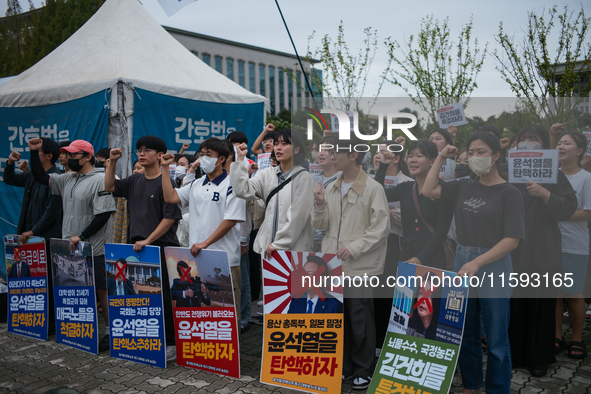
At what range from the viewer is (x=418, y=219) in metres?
3.13

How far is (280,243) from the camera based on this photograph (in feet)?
10.5

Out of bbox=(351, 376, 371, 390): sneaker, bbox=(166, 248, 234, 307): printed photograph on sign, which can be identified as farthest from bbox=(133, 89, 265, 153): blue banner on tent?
bbox=(351, 376, 371, 390): sneaker

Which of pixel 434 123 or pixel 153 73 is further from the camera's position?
pixel 153 73

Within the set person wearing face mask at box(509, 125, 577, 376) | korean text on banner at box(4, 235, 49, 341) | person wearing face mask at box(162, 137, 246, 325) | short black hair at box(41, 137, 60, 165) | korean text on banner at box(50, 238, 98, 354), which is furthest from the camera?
short black hair at box(41, 137, 60, 165)

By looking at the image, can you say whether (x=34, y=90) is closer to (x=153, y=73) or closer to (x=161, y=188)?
(x=153, y=73)

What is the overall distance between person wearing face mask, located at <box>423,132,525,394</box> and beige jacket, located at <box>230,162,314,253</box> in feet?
2.89

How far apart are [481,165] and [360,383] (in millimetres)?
1731

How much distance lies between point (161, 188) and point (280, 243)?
4.35 ft

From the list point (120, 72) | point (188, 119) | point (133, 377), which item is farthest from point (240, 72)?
point (133, 377)

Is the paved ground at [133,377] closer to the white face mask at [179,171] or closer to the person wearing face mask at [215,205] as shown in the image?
the person wearing face mask at [215,205]

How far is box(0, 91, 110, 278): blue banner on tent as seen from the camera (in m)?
5.93

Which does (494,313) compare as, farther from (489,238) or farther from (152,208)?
(152,208)

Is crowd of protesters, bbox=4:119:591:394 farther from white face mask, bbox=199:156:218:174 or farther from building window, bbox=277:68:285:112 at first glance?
building window, bbox=277:68:285:112

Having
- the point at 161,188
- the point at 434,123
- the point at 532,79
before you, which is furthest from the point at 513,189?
the point at 161,188
